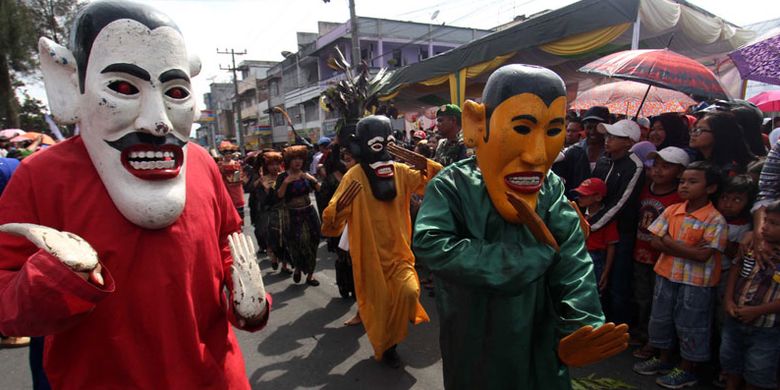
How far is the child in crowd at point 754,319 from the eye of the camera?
90.5 inches

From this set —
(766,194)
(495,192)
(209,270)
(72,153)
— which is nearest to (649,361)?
(766,194)

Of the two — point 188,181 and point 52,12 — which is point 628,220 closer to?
point 188,181

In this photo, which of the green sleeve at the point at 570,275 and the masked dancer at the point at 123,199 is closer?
the masked dancer at the point at 123,199

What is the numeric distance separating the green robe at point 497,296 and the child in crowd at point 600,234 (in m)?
1.95

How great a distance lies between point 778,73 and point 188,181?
155 inches

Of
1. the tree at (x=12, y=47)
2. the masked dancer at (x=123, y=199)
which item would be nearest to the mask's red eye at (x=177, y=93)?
the masked dancer at (x=123, y=199)

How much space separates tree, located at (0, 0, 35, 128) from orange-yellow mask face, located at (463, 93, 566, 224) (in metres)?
16.3

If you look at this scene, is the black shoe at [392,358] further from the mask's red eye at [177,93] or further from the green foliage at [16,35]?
the green foliage at [16,35]

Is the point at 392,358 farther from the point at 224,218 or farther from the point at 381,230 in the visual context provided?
the point at 224,218

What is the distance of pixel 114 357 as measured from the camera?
130cm

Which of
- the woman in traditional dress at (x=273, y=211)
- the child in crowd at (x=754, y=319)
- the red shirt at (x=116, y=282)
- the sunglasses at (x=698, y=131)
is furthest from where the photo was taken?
the woman in traditional dress at (x=273, y=211)

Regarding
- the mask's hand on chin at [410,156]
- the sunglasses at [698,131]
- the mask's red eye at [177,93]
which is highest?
the mask's red eye at [177,93]

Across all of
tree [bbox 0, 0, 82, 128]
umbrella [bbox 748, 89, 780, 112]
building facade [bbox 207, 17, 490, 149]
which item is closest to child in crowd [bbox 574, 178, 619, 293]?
umbrella [bbox 748, 89, 780, 112]

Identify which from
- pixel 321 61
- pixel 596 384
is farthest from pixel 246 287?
pixel 321 61
